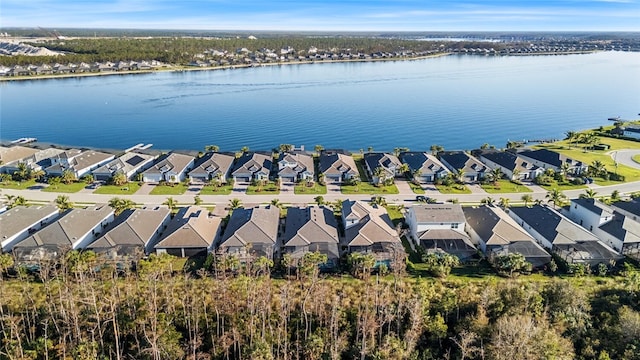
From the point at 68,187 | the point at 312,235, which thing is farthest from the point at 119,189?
the point at 312,235

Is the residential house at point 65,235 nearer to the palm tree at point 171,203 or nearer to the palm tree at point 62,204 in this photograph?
the palm tree at point 62,204

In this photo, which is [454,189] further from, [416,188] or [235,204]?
[235,204]

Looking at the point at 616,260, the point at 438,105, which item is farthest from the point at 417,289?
the point at 438,105

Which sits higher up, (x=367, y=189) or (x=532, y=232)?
(x=367, y=189)

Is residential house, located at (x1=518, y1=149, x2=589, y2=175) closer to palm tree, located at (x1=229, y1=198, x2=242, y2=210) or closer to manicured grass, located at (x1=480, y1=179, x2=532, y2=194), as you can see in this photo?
manicured grass, located at (x1=480, y1=179, x2=532, y2=194)

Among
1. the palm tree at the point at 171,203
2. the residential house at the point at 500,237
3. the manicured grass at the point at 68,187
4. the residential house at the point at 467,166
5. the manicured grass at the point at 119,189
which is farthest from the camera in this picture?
the residential house at the point at 467,166

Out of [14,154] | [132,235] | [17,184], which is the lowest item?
[132,235]

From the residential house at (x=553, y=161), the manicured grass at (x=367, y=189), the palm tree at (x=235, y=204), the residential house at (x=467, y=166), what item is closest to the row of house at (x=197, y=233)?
the palm tree at (x=235, y=204)
